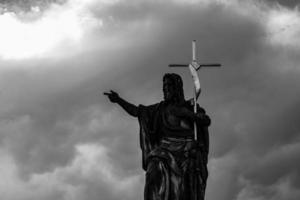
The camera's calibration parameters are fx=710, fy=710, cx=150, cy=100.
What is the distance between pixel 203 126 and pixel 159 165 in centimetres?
182

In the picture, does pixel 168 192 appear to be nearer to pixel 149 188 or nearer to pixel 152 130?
pixel 149 188

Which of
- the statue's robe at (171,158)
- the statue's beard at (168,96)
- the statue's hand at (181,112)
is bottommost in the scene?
the statue's robe at (171,158)

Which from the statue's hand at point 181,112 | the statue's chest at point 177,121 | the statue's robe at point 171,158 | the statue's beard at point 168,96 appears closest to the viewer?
the statue's robe at point 171,158

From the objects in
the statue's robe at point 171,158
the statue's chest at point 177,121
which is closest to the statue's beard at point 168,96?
the statue's robe at point 171,158

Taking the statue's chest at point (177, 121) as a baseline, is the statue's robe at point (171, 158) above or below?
below

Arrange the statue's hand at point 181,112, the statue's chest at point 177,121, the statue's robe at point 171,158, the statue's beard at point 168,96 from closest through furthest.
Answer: the statue's robe at point 171,158
the statue's hand at point 181,112
the statue's chest at point 177,121
the statue's beard at point 168,96

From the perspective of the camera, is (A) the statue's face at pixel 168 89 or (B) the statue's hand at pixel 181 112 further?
(A) the statue's face at pixel 168 89

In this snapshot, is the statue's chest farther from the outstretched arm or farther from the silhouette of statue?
the outstretched arm

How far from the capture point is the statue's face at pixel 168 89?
20.7 metres

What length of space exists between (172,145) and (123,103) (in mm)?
2004

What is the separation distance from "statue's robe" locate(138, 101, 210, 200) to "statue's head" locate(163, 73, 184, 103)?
11.7 inches

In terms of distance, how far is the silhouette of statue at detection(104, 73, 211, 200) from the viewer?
19.2m

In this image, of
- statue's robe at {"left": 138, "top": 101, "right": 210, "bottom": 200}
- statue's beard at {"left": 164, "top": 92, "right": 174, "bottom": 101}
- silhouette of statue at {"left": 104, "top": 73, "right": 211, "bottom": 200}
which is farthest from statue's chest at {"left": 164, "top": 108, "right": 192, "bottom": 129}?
statue's beard at {"left": 164, "top": 92, "right": 174, "bottom": 101}

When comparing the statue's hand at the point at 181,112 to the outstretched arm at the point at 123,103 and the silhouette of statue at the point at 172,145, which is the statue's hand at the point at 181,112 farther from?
the outstretched arm at the point at 123,103
